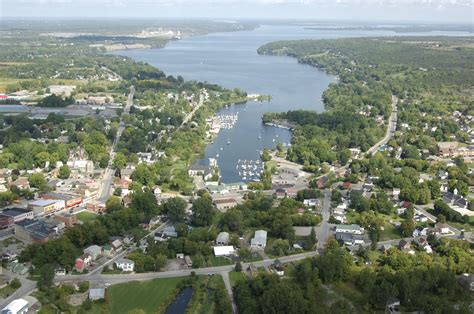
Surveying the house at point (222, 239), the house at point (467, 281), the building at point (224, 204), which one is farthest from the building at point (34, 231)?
the house at point (467, 281)

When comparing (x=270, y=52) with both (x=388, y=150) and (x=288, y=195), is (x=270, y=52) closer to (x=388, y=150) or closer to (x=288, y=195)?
(x=388, y=150)

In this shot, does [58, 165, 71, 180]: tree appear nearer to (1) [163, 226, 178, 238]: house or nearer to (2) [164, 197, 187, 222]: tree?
(2) [164, 197, 187, 222]: tree

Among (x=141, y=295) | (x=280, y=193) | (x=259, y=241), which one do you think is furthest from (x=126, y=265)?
(x=280, y=193)

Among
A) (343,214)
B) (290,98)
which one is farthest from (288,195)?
(290,98)

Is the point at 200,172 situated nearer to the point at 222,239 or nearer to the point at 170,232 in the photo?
the point at 170,232

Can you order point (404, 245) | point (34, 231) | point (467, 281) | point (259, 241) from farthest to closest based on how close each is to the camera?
point (34, 231)
point (259, 241)
point (404, 245)
point (467, 281)

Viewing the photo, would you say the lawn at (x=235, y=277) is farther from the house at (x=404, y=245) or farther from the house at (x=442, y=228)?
the house at (x=442, y=228)
